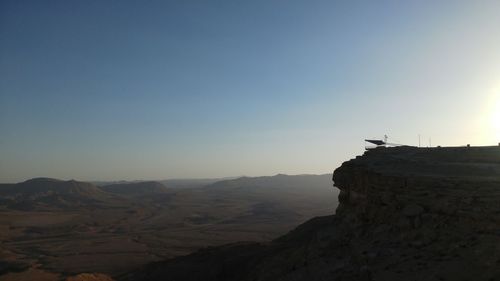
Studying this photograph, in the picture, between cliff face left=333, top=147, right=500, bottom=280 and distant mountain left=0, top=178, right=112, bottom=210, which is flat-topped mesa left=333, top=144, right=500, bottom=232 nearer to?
cliff face left=333, top=147, right=500, bottom=280

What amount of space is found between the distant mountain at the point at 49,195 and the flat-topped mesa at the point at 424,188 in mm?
90824

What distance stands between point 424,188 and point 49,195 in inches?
4420

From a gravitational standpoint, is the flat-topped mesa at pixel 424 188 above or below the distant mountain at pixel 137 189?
above

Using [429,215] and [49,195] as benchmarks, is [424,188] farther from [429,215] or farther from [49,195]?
[49,195]

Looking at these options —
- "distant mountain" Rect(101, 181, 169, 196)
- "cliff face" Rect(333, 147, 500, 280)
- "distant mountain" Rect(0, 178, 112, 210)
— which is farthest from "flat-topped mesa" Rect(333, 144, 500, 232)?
"distant mountain" Rect(101, 181, 169, 196)

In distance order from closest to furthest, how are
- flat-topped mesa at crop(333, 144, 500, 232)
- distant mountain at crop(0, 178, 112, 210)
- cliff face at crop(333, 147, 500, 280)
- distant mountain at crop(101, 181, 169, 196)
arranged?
cliff face at crop(333, 147, 500, 280) → flat-topped mesa at crop(333, 144, 500, 232) → distant mountain at crop(0, 178, 112, 210) → distant mountain at crop(101, 181, 169, 196)

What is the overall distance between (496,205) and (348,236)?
4.83m

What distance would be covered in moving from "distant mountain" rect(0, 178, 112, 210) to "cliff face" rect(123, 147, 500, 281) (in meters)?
90.6

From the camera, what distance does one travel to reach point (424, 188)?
38.1 feet

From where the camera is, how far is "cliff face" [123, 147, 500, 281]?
9.45 metres

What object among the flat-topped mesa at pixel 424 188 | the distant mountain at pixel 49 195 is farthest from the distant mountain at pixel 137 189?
the flat-topped mesa at pixel 424 188

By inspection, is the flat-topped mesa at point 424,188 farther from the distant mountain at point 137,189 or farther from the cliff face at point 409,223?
the distant mountain at point 137,189

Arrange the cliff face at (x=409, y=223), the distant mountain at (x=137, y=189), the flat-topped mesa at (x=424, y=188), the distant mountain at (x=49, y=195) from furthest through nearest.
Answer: the distant mountain at (x=137, y=189) → the distant mountain at (x=49, y=195) → the flat-topped mesa at (x=424, y=188) → the cliff face at (x=409, y=223)

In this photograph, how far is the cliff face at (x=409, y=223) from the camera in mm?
9445
